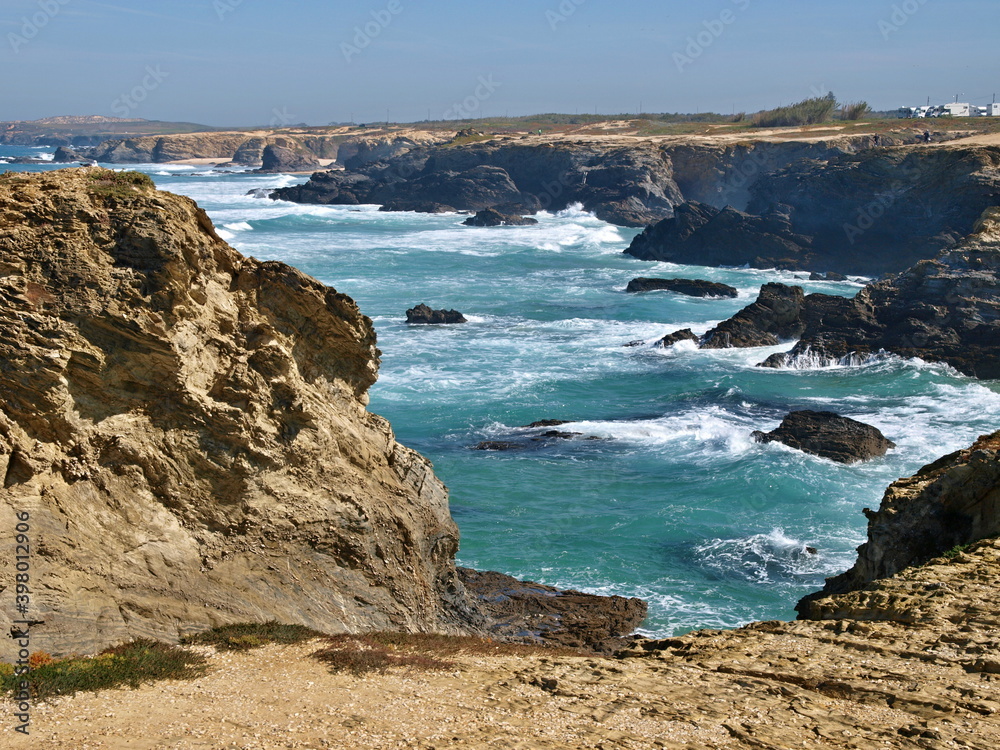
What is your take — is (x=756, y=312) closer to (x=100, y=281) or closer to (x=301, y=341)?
(x=301, y=341)

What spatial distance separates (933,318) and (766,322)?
19.3ft

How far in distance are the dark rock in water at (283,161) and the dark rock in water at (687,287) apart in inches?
4024

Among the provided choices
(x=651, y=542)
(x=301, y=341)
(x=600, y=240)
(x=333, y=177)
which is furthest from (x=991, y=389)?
(x=333, y=177)

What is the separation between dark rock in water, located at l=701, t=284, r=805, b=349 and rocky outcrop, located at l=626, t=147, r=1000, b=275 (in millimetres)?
16500

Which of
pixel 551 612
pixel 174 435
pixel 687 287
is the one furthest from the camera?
pixel 687 287

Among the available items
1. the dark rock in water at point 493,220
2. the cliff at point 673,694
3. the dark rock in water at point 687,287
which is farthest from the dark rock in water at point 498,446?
the dark rock in water at point 493,220

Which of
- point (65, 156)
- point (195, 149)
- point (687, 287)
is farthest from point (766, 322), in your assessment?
point (195, 149)

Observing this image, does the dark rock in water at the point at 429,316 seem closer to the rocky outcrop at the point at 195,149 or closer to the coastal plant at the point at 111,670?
the coastal plant at the point at 111,670

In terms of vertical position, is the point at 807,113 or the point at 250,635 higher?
the point at 807,113

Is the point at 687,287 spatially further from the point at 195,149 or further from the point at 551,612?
the point at 195,149

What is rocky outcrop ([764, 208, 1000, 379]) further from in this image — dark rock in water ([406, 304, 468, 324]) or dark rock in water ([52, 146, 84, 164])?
dark rock in water ([52, 146, 84, 164])

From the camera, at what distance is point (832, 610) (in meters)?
10.1

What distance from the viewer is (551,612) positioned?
48.1ft

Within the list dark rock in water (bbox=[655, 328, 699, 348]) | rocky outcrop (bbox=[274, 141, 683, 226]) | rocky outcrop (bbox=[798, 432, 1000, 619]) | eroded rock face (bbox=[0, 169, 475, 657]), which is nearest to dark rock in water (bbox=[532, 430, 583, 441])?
dark rock in water (bbox=[655, 328, 699, 348])
